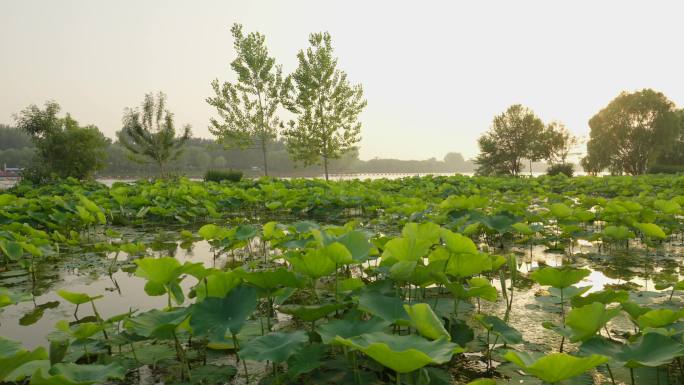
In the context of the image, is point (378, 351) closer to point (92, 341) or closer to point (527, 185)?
point (92, 341)

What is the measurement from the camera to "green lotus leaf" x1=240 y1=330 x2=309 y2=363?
41.8 inches

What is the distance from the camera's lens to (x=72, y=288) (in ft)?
8.91

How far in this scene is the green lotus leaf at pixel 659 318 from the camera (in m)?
1.22

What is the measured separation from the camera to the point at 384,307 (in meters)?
1.36

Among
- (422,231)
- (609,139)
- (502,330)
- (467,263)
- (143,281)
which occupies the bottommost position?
(143,281)

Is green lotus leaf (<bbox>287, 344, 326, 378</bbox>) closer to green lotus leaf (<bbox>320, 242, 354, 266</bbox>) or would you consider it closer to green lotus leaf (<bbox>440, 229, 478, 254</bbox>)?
green lotus leaf (<bbox>320, 242, 354, 266</bbox>)

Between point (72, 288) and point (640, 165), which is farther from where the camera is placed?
point (640, 165)

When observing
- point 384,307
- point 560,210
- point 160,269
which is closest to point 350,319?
point 384,307

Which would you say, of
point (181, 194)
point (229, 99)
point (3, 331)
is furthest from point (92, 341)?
point (229, 99)

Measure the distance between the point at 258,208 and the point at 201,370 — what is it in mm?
6396

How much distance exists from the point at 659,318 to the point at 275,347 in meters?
1.12

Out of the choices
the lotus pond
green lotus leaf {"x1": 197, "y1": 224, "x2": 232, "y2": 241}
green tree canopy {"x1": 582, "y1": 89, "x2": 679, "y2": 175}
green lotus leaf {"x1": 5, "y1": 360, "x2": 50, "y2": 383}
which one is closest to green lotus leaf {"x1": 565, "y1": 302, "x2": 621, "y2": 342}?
the lotus pond

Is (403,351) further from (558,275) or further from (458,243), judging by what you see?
(558,275)

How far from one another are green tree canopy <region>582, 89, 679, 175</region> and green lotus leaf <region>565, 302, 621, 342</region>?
3527cm
